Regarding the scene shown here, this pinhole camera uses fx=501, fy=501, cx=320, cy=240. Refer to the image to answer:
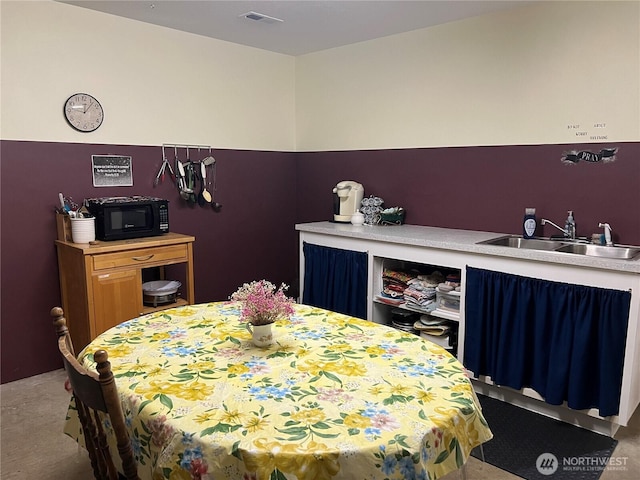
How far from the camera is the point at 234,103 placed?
13.9 feet

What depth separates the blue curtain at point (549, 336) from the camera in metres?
2.50

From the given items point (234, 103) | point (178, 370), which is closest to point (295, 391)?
point (178, 370)

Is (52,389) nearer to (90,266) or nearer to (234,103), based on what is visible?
(90,266)

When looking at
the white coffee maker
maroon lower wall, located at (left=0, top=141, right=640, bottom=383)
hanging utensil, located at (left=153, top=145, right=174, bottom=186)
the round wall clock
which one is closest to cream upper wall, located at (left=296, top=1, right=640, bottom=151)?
maroon lower wall, located at (left=0, top=141, right=640, bottom=383)

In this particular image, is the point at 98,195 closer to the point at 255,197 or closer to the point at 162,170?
the point at 162,170

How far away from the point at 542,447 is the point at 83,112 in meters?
3.40

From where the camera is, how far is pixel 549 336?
8.89 ft

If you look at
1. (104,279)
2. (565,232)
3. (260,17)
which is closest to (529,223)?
(565,232)

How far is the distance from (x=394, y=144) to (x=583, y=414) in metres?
2.29

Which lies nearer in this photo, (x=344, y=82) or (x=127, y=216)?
(x=127, y=216)

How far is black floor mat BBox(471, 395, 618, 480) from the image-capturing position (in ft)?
7.65

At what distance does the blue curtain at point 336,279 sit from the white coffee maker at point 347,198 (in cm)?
39

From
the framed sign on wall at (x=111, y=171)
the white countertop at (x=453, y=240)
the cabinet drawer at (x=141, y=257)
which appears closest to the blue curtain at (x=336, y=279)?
the white countertop at (x=453, y=240)

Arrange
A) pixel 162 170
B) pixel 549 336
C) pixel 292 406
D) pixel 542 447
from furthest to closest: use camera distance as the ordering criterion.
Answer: pixel 162 170
pixel 549 336
pixel 542 447
pixel 292 406
